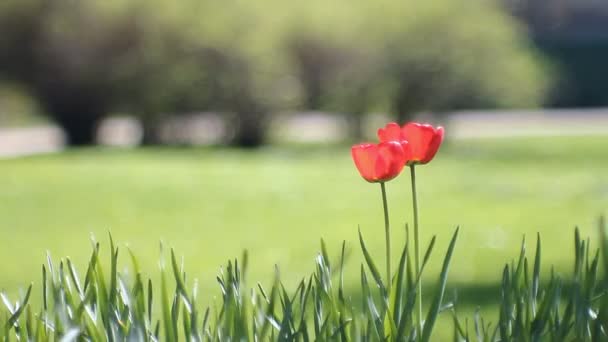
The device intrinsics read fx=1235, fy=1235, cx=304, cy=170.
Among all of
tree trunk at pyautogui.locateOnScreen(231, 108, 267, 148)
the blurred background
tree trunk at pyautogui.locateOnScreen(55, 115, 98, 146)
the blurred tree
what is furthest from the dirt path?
the blurred tree

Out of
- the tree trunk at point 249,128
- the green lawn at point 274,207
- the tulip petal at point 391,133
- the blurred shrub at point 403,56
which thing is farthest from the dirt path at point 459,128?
the tulip petal at point 391,133

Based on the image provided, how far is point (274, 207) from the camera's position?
12.9 m

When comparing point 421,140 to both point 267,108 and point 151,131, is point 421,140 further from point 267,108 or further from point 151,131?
point 151,131

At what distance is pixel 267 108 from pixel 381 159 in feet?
69.0

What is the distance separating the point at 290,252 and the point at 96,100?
14.9 m

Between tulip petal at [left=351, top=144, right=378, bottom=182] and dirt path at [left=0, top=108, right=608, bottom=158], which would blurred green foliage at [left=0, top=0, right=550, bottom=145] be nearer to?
dirt path at [left=0, top=108, right=608, bottom=158]

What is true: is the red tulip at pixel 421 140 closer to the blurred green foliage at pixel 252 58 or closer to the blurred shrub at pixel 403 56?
the blurred green foliage at pixel 252 58

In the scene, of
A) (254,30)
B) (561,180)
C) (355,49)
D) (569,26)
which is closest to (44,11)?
(254,30)

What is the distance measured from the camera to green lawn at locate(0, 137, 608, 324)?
8953mm

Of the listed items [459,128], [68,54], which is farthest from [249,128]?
[459,128]

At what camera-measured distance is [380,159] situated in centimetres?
294

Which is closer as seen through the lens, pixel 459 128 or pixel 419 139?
pixel 419 139

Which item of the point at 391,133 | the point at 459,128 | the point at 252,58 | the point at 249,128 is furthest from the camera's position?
the point at 459,128

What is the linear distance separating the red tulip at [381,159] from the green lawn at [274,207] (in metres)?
4.13
